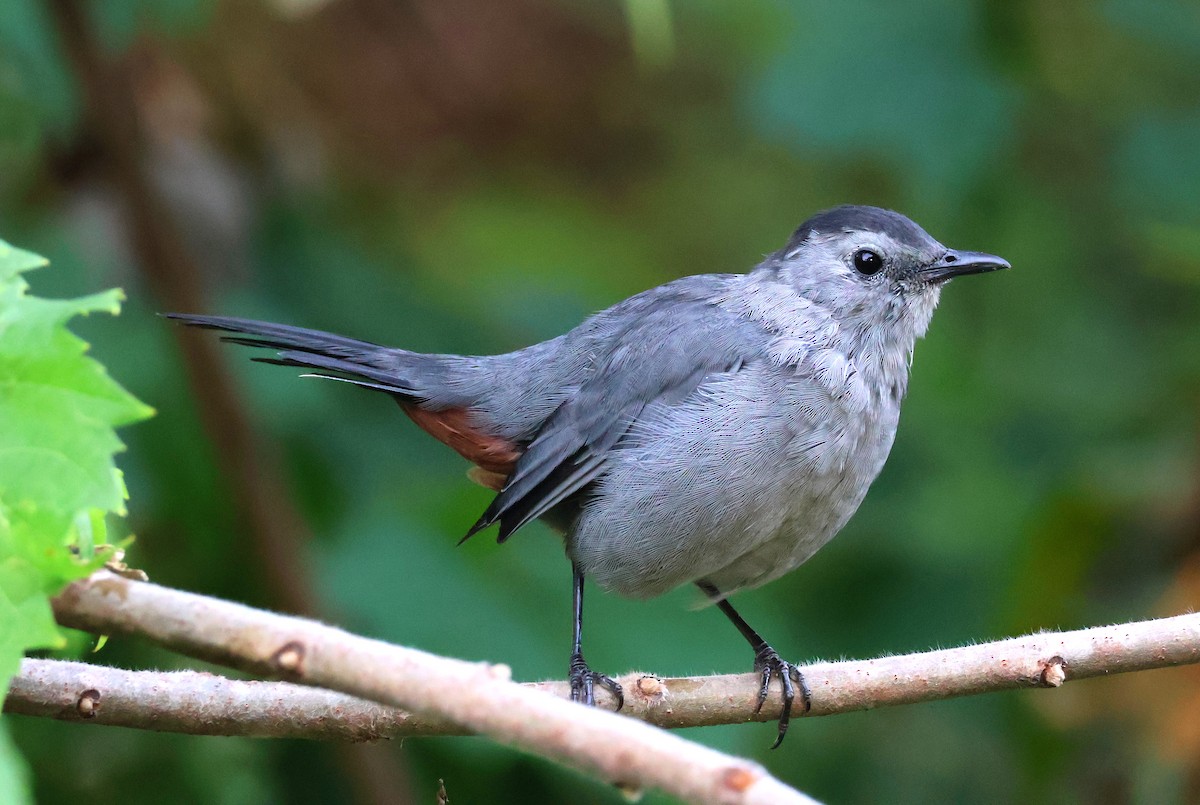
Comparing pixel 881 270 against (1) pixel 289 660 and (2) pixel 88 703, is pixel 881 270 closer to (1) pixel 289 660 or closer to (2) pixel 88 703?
(2) pixel 88 703

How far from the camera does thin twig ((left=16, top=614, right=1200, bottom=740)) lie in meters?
2.21

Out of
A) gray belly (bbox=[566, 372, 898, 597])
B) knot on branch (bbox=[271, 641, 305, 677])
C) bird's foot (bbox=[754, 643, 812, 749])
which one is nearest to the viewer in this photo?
knot on branch (bbox=[271, 641, 305, 677])

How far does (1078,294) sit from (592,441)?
2.74 meters

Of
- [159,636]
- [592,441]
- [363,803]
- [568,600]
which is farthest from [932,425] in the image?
[159,636]

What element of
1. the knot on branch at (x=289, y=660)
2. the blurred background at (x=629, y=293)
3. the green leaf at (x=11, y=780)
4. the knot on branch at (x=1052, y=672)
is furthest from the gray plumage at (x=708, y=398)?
the green leaf at (x=11, y=780)

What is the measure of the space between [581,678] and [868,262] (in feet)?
5.01

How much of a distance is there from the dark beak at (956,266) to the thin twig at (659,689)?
147 cm

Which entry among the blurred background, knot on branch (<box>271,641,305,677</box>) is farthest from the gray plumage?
knot on branch (<box>271,641,305,677</box>)

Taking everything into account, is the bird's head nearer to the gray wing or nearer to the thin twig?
the gray wing

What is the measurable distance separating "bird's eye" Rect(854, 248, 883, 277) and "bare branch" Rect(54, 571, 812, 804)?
2523 mm

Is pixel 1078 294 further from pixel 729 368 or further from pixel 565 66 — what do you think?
pixel 565 66

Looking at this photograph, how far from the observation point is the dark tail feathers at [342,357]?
356 cm

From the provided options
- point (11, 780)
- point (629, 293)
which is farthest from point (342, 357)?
point (11, 780)

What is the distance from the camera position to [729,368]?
11.8ft
